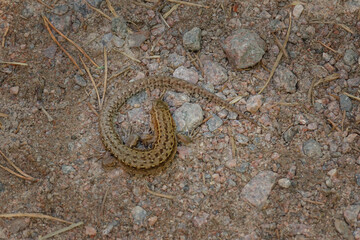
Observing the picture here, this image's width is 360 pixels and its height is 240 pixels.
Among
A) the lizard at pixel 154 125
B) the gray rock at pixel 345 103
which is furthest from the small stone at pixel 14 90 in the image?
the gray rock at pixel 345 103

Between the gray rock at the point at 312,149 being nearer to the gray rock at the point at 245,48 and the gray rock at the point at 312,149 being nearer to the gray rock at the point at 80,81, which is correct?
the gray rock at the point at 245,48

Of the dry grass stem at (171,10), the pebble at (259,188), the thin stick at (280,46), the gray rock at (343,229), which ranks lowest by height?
the gray rock at (343,229)

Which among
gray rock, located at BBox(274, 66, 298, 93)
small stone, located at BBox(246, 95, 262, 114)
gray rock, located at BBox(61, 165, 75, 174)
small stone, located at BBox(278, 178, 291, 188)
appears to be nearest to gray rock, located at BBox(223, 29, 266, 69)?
gray rock, located at BBox(274, 66, 298, 93)

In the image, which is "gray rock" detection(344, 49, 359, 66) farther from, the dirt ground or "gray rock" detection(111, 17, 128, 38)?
"gray rock" detection(111, 17, 128, 38)

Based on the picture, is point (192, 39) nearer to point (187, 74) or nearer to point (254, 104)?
point (187, 74)

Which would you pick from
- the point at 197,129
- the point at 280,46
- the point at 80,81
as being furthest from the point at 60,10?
the point at 280,46

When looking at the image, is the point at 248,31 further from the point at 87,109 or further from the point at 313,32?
the point at 87,109
